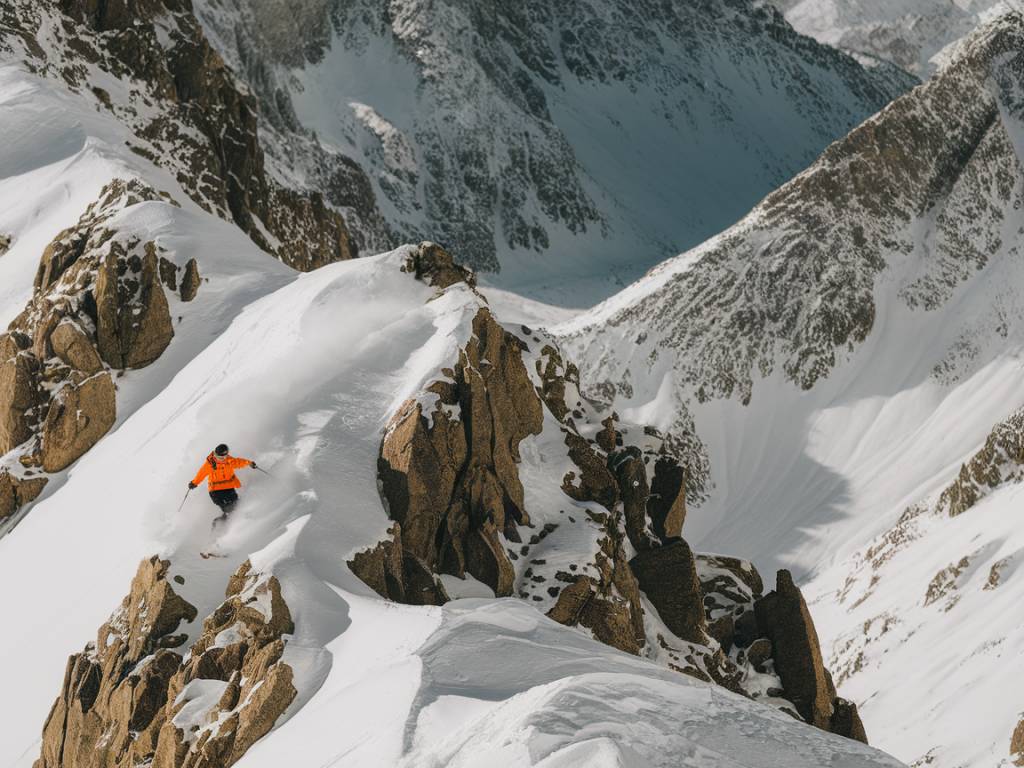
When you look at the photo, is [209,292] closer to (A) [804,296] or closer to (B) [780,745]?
(B) [780,745]

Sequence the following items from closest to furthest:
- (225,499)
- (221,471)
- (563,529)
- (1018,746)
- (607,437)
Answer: (221,471) → (225,499) → (563,529) → (607,437) → (1018,746)

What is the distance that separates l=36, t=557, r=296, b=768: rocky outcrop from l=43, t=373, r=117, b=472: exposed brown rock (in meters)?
11.3

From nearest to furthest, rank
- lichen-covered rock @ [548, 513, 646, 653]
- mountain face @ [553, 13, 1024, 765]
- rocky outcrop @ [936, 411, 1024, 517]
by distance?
lichen-covered rock @ [548, 513, 646, 653] < rocky outcrop @ [936, 411, 1024, 517] < mountain face @ [553, 13, 1024, 765]

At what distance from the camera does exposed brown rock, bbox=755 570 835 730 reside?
3678cm

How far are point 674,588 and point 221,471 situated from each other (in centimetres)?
1354

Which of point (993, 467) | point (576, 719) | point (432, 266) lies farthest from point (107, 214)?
point (993, 467)

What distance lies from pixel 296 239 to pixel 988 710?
1769 inches

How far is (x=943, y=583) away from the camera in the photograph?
286ft

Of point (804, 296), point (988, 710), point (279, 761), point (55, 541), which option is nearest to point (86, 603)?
point (55, 541)

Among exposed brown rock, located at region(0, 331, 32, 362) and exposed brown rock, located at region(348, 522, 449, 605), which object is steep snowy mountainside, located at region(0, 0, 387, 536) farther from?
exposed brown rock, located at region(348, 522, 449, 605)

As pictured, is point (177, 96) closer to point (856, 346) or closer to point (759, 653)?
point (759, 653)

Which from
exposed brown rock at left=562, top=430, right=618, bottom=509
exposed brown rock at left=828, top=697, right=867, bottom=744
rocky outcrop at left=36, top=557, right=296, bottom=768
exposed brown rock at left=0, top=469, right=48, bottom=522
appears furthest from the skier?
exposed brown rock at left=828, top=697, right=867, bottom=744

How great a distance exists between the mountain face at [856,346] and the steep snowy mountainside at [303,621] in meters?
71.0

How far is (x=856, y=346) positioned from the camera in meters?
161
